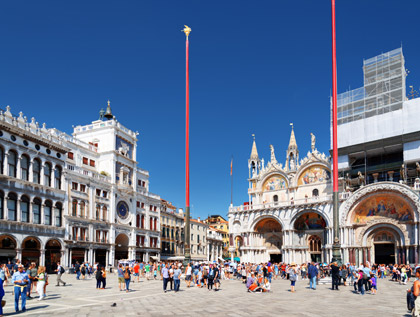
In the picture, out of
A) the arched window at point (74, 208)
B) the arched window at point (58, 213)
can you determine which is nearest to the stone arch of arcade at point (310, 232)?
the arched window at point (74, 208)

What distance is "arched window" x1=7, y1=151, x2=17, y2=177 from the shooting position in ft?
127

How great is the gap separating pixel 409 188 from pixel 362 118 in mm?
10099

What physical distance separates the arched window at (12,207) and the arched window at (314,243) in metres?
32.3

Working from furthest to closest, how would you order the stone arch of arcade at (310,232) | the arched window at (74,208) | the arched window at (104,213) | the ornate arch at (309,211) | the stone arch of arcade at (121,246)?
the stone arch of arcade at (121,246)
the arched window at (104,213)
the stone arch of arcade at (310,232)
the ornate arch at (309,211)
the arched window at (74,208)

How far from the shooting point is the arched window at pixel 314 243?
51.2 meters

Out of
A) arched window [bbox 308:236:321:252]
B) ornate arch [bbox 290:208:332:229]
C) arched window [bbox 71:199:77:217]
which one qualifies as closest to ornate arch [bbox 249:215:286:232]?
ornate arch [bbox 290:208:332:229]

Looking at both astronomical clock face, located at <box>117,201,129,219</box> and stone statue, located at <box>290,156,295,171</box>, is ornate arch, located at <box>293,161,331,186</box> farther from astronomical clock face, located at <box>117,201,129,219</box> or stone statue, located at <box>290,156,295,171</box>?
astronomical clock face, located at <box>117,201,129,219</box>

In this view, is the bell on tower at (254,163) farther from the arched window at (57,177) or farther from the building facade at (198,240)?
the arched window at (57,177)

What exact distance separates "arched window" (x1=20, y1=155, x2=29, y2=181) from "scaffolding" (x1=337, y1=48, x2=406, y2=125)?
34.3 m

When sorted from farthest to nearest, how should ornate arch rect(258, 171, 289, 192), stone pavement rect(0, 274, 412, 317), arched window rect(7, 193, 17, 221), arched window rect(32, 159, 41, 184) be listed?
1. ornate arch rect(258, 171, 289, 192)
2. arched window rect(32, 159, 41, 184)
3. arched window rect(7, 193, 17, 221)
4. stone pavement rect(0, 274, 412, 317)

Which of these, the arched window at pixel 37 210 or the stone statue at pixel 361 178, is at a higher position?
the stone statue at pixel 361 178

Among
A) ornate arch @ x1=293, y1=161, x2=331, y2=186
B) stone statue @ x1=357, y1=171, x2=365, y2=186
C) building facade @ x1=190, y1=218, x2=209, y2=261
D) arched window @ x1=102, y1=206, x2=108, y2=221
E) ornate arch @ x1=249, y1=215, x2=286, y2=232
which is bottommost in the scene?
building facade @ x1=190, y1=218, x2=209, y2=261

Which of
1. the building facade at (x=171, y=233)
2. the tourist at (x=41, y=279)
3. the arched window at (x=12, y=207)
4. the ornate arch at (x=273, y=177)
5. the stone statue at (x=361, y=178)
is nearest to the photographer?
the tourist at (x=41, y=279)

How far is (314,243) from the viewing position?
169 feet
